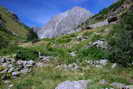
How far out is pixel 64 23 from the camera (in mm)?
87250

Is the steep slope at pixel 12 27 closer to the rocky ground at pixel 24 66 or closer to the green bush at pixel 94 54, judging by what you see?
the green bush at pixel 94 54

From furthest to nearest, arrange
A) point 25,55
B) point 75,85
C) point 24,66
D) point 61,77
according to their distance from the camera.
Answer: point 25,55, point 24,66, point 61,77, point 75,85

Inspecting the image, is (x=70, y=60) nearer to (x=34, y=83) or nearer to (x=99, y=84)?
(x=34, y=83)

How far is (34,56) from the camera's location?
48.6 ft

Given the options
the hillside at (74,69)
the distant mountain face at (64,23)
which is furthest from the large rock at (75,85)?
the distant mountain face at (64,23)

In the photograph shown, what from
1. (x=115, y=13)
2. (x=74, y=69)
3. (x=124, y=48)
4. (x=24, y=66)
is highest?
(x=115, y=13)

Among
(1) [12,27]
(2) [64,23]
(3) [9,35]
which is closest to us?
(3) [9,35]

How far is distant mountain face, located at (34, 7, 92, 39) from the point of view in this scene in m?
85.4

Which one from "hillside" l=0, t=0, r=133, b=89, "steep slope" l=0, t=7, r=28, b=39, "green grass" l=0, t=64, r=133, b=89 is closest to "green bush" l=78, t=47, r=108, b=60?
"hillside" l=0, t=0, r=133, b=89

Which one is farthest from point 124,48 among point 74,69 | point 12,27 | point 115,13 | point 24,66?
point 12,27

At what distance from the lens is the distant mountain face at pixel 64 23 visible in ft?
280

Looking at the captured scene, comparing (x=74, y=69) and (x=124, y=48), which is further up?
(x=124, y=48)

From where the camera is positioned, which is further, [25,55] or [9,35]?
[9,35]

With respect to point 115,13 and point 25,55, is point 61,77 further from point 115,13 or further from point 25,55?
point 115,13
